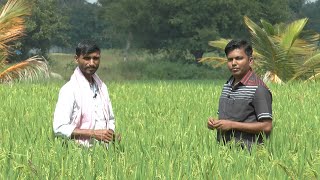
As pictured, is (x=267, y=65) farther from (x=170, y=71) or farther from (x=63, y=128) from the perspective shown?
(x=170, y=71)

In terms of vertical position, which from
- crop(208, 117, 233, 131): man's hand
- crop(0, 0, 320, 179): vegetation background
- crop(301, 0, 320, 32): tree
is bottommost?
crop(0, 0, 320, 179): vegetation background

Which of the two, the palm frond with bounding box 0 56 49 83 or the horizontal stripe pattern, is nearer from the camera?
the horizontal stripe pattern

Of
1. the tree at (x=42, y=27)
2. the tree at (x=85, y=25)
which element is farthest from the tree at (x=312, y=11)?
the tree at (x=42, y=27)

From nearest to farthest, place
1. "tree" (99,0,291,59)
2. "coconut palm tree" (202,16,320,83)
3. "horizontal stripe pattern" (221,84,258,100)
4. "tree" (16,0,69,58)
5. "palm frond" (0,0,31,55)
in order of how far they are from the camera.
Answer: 1. "horizontal stripe pattern" (221,84,258,100)
2. "palm frond" (0,0,31,55)
3. "coconut palm tree" (202,16,320,83)
4. "tree" (16,0,69,58)
5. "tree" (99,0,291,59)

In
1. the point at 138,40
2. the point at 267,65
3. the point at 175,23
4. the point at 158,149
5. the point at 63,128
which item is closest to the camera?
the point at 63,128

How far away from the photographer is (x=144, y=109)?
32.2ft

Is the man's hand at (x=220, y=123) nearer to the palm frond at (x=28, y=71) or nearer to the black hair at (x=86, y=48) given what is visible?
the black hair at (x=86, y=48)

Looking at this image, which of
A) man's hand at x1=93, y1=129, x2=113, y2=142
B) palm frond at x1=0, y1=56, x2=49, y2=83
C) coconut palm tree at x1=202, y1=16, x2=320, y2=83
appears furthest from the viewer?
coconut palm tree at x1=202, y1=16, x2=320, y2=83

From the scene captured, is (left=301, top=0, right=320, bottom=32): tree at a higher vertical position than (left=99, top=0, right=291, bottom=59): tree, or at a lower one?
higher

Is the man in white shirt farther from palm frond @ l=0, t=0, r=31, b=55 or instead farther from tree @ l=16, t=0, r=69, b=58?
tree @ l=16, t=0, r=69, b=58

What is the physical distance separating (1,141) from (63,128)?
1.46 metres

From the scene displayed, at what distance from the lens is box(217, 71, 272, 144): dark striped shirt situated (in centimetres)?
416

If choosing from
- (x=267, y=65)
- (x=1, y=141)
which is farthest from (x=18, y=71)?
(x=1, y=141)

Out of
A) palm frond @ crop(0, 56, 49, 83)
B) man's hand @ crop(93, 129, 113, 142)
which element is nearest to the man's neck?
man's hand @ crop(93, 129, 113, 142)
